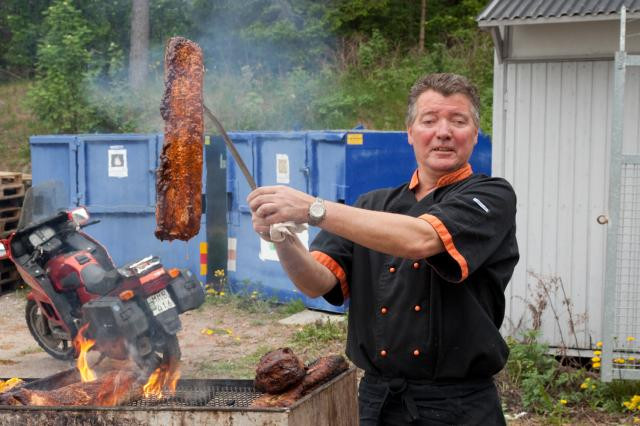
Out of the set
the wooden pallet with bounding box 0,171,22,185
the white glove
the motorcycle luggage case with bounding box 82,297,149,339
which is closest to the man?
the white glove

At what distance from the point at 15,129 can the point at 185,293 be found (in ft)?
48.2

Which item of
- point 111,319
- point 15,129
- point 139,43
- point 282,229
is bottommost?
point 111,319

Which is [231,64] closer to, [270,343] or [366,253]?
[270,343]

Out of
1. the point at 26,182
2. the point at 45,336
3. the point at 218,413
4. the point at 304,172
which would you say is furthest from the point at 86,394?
the point at 26,182

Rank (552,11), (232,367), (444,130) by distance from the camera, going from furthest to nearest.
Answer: (232,367) → (552,11) → (444,130)

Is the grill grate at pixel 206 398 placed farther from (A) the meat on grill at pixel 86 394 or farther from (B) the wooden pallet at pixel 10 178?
(B) the wooden pallet at pixel 10 178

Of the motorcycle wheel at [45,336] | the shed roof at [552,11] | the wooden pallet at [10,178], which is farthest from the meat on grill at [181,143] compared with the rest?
the wooden pallet at [10,178]

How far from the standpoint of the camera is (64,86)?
18.0 metres

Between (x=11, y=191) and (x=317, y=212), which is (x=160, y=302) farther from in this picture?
(x=11, y=191)

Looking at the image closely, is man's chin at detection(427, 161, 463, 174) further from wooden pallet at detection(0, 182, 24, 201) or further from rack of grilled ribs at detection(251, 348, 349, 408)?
wooden pallet at detection(0, 182, 24, 201)

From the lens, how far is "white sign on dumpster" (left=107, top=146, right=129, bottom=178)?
458 inches

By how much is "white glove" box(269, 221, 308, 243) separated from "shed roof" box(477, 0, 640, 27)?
4.75 meters

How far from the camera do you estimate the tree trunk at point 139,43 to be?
18.4 metres

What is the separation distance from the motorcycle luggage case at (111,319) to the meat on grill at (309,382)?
326cm
